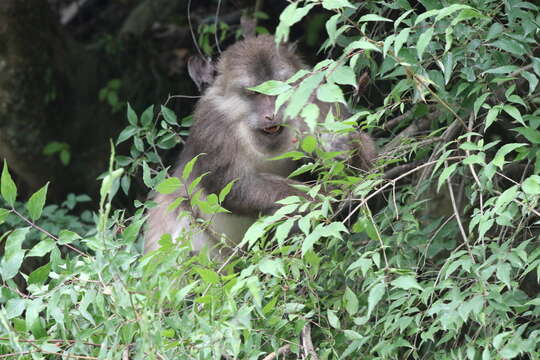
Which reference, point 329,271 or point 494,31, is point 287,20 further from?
point 329,271

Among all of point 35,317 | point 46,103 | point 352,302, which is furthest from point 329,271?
point 46,103

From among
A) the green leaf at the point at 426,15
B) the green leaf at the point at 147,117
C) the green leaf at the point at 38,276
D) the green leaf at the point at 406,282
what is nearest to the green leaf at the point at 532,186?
the green leaf at the point at 406,282

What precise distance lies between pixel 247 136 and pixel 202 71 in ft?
2.09

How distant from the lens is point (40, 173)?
23.7ft

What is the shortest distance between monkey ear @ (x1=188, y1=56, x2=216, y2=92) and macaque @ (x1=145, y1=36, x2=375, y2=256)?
0.07 meters

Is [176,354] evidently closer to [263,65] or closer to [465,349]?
[465,349]

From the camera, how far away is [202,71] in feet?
16.8

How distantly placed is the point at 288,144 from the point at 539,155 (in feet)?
5.40

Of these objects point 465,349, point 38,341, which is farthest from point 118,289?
point 465,349

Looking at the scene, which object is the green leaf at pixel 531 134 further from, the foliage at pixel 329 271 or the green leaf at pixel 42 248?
the green leaf at pixel 42 248

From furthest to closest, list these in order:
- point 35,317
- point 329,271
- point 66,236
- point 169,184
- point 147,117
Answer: point 147,117 → point 329,271 → point 169,184 → point 66,236 → point 35,317

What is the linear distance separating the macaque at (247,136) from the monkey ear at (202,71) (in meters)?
0.07

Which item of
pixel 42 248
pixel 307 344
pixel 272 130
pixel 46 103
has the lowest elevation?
pixel 46 103

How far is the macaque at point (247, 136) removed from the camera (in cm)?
459
